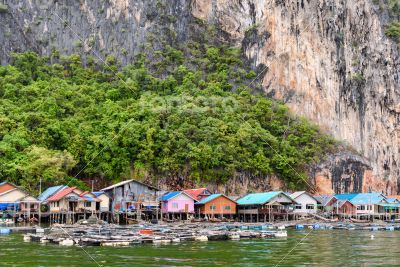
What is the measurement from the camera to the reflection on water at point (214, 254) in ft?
91.0

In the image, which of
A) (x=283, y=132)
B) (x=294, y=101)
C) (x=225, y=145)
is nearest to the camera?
(x=225, y=145)

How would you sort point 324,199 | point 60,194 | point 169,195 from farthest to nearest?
point 324,199, point 169,195, point 60,194

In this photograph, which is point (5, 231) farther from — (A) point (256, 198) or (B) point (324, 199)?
(B) point (324, 199)

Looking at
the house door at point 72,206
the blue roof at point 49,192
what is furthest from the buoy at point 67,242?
the blue roof at point 49,192

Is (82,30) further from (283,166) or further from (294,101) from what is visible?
(283,166)

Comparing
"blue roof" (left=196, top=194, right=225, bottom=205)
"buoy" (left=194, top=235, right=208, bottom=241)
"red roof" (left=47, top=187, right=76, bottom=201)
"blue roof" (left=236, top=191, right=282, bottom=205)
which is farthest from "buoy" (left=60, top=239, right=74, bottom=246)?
"blue roof" (left=236, top=191, right=282, bottom=205)

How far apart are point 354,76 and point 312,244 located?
2214 inches

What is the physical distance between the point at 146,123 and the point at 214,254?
136ft

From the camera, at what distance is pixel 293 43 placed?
89.9 m

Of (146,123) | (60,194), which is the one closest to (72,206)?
(60,194)

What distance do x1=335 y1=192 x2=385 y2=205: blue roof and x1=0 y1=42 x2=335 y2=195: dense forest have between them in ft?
19.6

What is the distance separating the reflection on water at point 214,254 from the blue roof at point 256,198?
969 inches

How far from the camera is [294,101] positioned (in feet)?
288

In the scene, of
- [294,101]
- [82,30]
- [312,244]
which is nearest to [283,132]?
[294,101]
